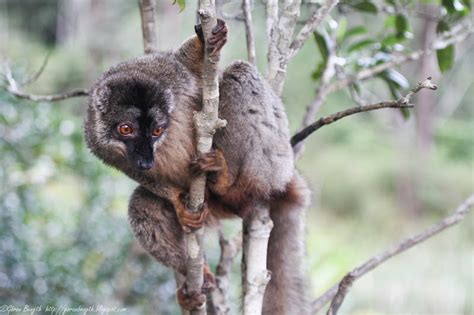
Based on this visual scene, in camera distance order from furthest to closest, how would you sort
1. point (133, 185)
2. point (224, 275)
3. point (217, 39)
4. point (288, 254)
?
point (133, 185)
point (224, 275)
point (288, 254)
point (217, 39)

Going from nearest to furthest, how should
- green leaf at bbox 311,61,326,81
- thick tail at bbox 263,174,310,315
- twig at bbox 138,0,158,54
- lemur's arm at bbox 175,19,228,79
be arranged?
lemur's arm at bbox 175,19,228,79 → thick tail at bbox 263,174,310,315 → twig at bbox 138,0,158,54 → green leaf at bbox 311,61,326,81

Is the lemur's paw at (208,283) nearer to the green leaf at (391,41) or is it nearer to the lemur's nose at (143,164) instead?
the lemur's nose at (143,164)

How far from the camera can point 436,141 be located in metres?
21.3

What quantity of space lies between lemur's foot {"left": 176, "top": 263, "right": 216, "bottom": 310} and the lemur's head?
0.77 m

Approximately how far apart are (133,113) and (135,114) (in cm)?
1

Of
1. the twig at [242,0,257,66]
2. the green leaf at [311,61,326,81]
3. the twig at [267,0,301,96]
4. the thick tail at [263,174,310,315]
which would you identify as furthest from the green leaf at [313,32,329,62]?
the thick tail at [263,174,310,315]

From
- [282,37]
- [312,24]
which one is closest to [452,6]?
[312,24]

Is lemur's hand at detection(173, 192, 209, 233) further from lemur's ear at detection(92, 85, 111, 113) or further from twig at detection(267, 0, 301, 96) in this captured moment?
twig at detection(267, 0, 301, 96)

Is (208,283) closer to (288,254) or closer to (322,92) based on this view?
(288,254)

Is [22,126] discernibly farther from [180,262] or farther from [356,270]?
[356,270]

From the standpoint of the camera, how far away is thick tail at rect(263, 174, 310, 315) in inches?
150

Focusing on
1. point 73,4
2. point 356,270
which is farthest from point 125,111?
point 73,4

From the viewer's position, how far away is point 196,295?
3.42 m

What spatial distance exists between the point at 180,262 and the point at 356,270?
42.5 inches
